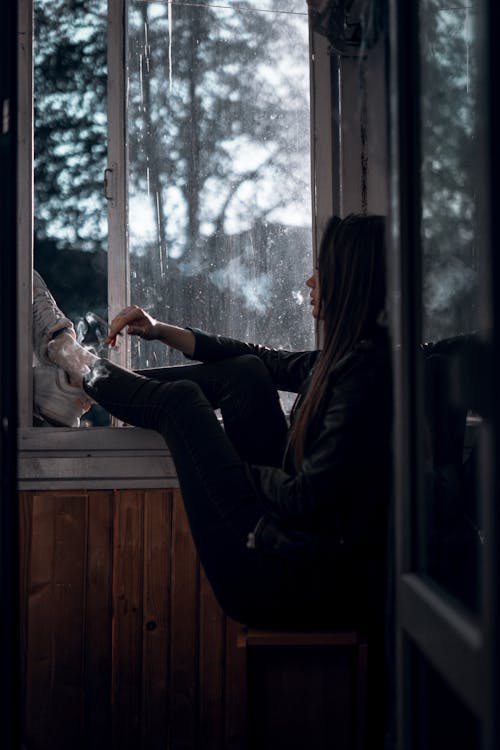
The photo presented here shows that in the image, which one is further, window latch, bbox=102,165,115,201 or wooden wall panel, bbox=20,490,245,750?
window latch, bbox=102,165,115,201

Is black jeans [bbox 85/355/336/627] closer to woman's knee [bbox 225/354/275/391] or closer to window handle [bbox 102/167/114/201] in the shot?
woman's knee [bbox 225/354/275/391]

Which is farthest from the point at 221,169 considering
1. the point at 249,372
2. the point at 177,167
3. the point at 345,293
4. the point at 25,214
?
the point at 345,293

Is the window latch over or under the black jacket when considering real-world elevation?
over

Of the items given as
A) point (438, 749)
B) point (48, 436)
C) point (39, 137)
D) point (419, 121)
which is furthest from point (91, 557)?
point (419, 121)

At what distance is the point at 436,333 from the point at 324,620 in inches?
24.2

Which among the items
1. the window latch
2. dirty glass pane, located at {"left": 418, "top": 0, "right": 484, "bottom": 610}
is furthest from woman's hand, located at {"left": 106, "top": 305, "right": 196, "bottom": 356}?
dirty glass pane, located at {"left": 418, "top": 0, "right": 484, "bottom": 610}

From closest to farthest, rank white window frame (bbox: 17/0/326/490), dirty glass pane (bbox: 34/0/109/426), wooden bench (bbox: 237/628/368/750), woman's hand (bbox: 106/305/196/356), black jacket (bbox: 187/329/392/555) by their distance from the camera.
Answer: black jacket (bbox: 187/329/392/555), wooden bench (bbox: 237/628/368/750), woman's hand (bbox: 106/305/196/356), white window frame (bbox: 17/0/326/490), dirty glass pane (bbox: 34/0/109/426)

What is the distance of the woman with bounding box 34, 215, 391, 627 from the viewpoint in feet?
4.58

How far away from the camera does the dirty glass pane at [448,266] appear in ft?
3.00

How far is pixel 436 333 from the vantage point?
3.77ft

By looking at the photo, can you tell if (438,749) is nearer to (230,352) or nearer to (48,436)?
(230,352)

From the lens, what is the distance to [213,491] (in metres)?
1.54

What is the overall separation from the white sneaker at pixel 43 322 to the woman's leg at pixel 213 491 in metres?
0.32

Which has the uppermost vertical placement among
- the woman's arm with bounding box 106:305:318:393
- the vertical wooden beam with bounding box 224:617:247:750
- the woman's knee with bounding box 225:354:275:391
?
the woman's arm with bounding box 106:305:318:393
